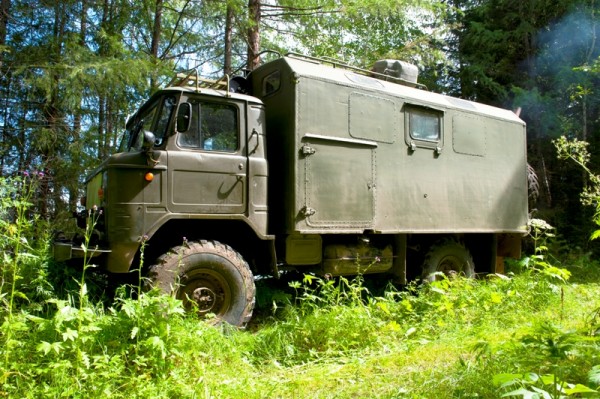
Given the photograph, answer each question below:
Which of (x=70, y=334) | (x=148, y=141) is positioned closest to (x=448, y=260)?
(x=148, y=141)

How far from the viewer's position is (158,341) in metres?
2.99

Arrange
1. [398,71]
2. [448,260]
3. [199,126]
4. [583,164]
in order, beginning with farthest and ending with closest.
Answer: [448,260] < [398,71] < [199,126] < [583,164]

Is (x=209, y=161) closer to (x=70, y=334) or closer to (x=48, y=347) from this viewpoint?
(x=70, y=334)

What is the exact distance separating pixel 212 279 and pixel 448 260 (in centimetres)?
422

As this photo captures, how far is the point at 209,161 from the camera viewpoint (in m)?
5.05

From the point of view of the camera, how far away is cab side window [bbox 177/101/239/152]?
5047 mm

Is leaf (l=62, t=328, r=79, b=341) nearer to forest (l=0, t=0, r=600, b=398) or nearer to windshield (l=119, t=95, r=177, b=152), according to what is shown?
forest (l=0, t=0, r=600, b=398)

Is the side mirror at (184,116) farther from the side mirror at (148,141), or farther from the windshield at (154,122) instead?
the side mirror at (148,141)

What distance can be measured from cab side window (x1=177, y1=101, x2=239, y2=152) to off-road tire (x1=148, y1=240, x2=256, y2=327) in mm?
1111

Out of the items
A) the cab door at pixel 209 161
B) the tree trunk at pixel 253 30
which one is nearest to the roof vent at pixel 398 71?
the cab door at pixel 209 161

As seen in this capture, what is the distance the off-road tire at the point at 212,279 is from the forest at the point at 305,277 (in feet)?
1.29

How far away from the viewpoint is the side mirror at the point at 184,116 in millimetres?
4875

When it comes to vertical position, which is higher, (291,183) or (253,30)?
(253,30)

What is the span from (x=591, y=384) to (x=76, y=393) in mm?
3078
